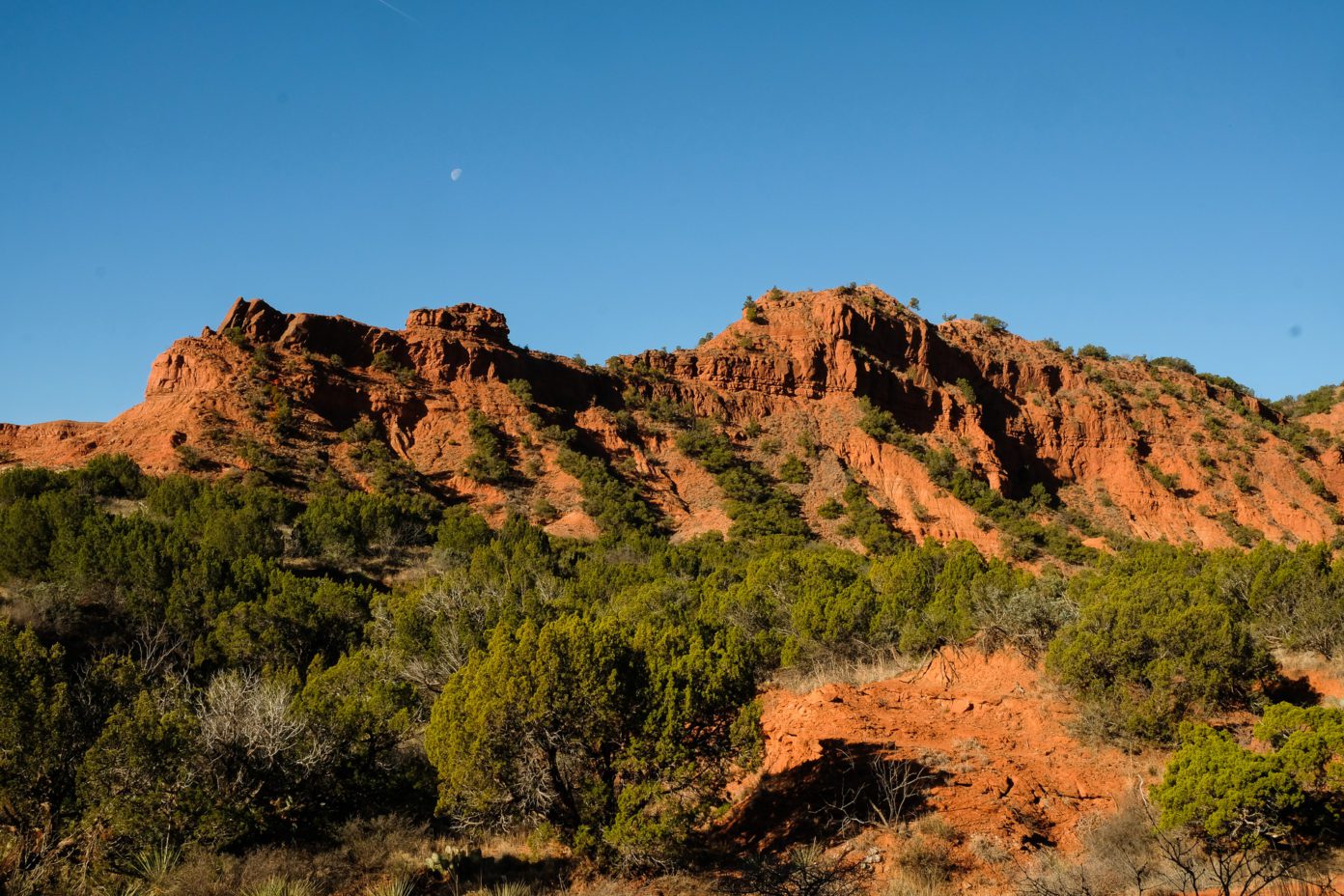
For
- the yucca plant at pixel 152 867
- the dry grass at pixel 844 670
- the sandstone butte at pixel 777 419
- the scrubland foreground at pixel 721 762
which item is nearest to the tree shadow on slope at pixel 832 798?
the scrubland foreground at pixel 721 762

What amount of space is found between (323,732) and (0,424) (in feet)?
139

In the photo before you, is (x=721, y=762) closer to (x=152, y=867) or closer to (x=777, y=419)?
(x=152, y=867)

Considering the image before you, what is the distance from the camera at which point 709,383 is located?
54375 mm

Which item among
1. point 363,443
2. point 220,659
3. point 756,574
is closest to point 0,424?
point 363,443

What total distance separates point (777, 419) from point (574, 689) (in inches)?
1768

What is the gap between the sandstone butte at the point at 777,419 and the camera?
136ft

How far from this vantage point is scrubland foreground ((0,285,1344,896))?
28.2 feet

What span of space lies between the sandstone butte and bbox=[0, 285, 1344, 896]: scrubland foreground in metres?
0.57

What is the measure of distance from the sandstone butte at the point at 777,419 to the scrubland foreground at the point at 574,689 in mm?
568

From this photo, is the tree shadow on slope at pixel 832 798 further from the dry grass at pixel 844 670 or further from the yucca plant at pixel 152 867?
the yucca plant at pixel 152 867

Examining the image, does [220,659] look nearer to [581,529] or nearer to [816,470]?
[581,529]

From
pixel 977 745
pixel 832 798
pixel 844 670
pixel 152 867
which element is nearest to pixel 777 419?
pixel 844 670

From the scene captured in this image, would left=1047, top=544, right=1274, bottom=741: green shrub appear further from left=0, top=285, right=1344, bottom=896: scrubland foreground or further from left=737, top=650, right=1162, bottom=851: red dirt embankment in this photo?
left=737, top=650, right=1162, bottom=851: red dirt embankment

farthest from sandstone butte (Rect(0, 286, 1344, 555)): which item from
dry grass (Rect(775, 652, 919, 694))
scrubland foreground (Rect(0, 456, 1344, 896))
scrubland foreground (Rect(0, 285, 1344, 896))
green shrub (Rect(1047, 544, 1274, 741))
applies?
green shrub (Rect(1047, 544, 1274, 741))
